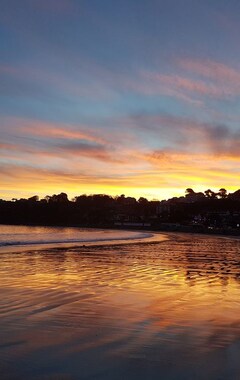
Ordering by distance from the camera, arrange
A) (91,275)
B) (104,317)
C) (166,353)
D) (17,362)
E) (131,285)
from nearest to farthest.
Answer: (17,362)
(166,353)
(104,317)
(131,285)
(91,275)

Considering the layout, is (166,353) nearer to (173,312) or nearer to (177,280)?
(173,312)

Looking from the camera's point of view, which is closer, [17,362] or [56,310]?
[17,362]

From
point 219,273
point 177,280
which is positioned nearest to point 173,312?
point 177,280

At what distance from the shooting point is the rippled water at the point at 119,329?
5566 millimetres

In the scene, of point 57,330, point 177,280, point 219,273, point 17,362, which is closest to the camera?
point 17,362

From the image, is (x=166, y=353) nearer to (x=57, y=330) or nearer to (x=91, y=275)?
(x=57, y=330)

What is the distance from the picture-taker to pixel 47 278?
48.3ft

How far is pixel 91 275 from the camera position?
1588cm

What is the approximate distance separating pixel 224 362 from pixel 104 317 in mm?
3399

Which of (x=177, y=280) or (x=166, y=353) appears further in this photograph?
(x=177, y=280)

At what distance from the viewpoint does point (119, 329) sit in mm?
7637

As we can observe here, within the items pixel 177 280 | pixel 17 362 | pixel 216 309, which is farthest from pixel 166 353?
pixel 177 280

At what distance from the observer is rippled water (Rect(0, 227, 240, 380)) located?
18.3 feet

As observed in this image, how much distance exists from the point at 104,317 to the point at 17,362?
319 cm
